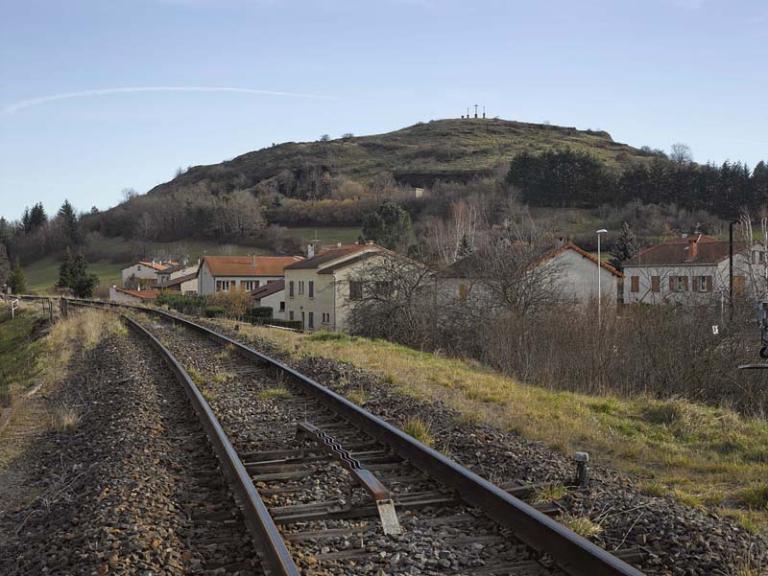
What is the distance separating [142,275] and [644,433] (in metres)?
109

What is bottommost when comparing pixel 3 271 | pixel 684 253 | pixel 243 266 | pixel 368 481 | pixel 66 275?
pixel 368 481

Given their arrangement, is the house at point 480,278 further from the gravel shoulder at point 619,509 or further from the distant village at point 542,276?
the gravel shoulder at point 619,509

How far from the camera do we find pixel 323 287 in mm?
57469

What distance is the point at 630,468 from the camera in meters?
7.23

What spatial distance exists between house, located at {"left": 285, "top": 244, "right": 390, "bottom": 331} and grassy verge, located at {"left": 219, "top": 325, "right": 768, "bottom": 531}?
3905 centimetres

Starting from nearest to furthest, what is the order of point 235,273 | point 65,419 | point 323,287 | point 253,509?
1. point 253,509
2. point 65,419
3. point 323,287
4. point 235,273

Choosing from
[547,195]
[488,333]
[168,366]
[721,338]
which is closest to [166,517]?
[168,366]

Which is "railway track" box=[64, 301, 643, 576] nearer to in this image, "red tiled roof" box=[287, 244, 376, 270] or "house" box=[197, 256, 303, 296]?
"red tiled roof" box=[287, 244, 376, 270]

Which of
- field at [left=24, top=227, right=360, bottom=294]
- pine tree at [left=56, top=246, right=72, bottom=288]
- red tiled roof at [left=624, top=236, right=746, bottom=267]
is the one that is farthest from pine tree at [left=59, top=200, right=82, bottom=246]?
red tiled roof at [left=624, top=236, right=746, bottom=267]

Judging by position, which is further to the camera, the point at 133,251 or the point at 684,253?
the point at 133,251

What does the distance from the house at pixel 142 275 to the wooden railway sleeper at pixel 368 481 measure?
102474 millimetres

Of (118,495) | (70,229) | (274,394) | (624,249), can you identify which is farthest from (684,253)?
(70,229)

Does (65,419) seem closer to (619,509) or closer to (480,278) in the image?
(619,509)

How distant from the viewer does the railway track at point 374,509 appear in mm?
4516
